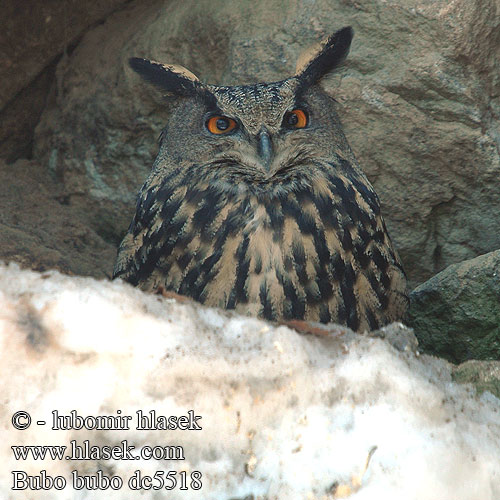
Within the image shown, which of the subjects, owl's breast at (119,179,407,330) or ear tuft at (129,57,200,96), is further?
ear tuft at (129,57,200,96)

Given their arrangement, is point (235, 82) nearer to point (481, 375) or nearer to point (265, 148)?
point (265, 148)

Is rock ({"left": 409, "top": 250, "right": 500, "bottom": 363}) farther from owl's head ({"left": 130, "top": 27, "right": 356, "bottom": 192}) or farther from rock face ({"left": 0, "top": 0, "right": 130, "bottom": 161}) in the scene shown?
rock face ({"left": 0, "top": 0, "right": 130, "bottom": 161})

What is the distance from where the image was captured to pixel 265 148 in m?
2.08

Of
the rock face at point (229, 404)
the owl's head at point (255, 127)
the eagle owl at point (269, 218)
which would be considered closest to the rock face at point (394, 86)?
the owl's head at point (255, 127)

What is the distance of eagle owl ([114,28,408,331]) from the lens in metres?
2.08

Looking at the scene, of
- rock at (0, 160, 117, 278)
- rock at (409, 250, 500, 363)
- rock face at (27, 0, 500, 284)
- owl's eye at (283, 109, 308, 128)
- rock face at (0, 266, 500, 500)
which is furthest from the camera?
rock at (0, 160, 117, 278)

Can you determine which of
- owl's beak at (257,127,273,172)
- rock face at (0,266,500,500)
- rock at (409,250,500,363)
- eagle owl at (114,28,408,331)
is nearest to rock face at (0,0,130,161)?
eagle owl at (114,28,408,331)

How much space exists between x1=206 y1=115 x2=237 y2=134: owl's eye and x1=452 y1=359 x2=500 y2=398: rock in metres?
1.13

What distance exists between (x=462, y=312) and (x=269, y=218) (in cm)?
82

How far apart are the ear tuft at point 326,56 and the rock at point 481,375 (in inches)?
50.2

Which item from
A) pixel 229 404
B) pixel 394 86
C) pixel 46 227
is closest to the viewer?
pixel 229 404

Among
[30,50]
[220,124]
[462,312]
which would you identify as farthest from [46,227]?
[462,312]

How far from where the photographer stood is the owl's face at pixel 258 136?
214cm

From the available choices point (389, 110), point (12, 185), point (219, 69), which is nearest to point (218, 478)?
point (389, 110)
